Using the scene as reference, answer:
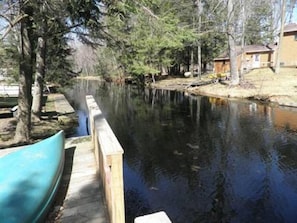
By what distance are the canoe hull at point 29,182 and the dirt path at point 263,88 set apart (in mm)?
16239

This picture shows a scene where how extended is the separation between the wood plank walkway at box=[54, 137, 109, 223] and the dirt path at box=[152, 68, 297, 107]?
1519 centimetres

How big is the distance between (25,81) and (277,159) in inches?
299

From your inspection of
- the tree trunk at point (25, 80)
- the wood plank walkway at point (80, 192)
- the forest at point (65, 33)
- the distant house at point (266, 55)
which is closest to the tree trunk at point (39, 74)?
the forest at point (65, 33)

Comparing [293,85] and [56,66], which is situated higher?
[56,66]

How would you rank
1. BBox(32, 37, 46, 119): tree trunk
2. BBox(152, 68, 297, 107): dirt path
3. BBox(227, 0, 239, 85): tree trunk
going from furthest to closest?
BBox(227, 0, 239, 85): tree trunk → BBox(152, 68, 297, 107): dirt path → BBox(32, 37, 46, 119): tree trunk

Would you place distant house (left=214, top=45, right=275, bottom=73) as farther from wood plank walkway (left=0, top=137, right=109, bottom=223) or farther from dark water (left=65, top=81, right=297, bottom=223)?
wood plank walkway (left=0, top=137, right=109, bottom=223)

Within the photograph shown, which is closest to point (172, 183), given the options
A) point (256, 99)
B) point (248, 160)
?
point (248, 160)

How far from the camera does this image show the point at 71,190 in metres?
4.31

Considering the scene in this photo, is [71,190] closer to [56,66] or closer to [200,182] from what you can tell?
[200,182]

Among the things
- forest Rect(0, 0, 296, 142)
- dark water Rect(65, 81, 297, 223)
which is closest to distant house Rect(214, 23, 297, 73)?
forest Rect(0, 0, 296, 142)

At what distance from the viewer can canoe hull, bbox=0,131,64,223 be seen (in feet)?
9.82

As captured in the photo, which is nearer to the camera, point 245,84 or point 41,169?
point 41,169

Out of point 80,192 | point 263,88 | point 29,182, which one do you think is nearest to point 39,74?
point 80,192

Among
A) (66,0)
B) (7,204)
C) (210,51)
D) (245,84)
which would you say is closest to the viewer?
(7,204)
